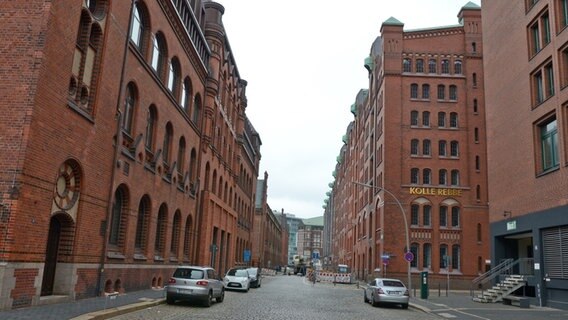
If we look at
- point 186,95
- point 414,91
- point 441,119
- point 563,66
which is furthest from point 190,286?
point 441,119

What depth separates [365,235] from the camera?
6438cm

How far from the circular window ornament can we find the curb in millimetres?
3699

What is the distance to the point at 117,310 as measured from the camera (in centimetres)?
1523

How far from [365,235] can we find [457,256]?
16.5 m

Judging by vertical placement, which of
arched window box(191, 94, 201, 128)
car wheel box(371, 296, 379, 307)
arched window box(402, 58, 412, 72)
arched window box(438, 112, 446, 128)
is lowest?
car wheel box(371, 296, 379, 307)

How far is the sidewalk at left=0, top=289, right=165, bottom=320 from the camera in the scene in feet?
41.5

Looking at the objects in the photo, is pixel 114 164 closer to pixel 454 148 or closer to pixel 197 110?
pixel 197 110

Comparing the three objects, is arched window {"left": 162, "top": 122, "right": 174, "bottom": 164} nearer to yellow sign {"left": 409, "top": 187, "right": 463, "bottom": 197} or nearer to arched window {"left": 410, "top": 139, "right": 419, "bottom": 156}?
yellow sign {"left": 409, "top": 187, "right": 463, "bottom": 197}

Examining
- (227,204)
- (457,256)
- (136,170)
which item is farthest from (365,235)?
(136,170)

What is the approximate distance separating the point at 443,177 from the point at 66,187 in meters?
41.1

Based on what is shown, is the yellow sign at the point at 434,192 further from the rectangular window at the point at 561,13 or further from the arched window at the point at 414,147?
the rectangular window at the point at 561,13

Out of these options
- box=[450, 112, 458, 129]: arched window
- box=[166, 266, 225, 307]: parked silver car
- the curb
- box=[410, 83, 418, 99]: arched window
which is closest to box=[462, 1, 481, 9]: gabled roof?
box=[410, 83, 418, 99]: arched window

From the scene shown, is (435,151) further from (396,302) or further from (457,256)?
(396,302)

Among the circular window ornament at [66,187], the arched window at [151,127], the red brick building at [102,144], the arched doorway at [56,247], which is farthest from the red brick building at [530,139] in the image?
the arched doorway at [56,247]
